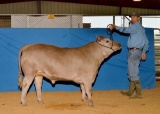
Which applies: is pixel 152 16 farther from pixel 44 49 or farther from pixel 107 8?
pixel 44 49

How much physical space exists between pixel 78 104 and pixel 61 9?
1862 cm

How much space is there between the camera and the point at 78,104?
7734 millimetres

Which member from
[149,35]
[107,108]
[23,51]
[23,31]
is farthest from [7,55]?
[149,35]

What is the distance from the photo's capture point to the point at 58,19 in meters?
11.0

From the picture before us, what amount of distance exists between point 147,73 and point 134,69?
1.62m

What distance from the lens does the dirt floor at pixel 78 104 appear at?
275 inches

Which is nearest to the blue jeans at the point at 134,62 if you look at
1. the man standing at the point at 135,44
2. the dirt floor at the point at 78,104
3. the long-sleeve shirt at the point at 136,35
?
the man standing at the point at 135,44

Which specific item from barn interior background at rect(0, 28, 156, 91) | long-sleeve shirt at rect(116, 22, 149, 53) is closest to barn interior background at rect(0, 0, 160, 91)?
barn interior background at rect(0, 28, 156, 91)

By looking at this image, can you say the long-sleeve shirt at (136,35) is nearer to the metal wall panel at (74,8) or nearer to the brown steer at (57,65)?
the brown steer at (57,65)

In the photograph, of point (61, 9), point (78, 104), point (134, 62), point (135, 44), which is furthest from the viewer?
point (61, 9)

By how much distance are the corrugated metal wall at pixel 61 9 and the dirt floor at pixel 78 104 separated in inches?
666

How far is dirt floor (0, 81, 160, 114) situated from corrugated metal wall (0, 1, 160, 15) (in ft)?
55.5

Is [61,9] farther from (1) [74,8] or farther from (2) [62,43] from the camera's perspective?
(2) [62,43]

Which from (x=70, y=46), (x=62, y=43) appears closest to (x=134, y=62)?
(x=70, y=46)
